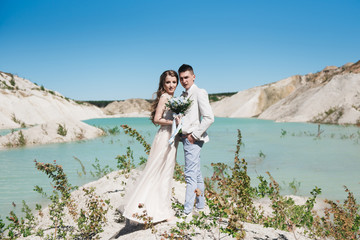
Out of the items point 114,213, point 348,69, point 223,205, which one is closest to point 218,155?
point 114,213

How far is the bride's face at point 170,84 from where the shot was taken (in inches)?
171

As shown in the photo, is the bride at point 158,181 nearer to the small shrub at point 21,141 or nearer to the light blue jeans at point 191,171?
the light blue jeans at point 191,171

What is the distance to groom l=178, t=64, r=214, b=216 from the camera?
13.5ft

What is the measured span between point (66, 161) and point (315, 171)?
9725mm

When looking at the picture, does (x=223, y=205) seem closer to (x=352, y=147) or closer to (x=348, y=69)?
(x=352, y=147)

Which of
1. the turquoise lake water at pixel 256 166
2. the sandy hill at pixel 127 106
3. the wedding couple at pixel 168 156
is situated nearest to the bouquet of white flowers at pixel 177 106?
the wedding couple at pixel 168 156

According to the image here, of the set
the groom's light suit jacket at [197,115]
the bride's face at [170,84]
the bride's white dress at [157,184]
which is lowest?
the bride's white dress at [157,184]

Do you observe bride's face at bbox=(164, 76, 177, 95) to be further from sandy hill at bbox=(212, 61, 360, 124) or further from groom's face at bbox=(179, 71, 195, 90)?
sandy hill at bbox=(212, 61, 360, 124)

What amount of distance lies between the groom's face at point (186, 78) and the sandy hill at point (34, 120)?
15.0m

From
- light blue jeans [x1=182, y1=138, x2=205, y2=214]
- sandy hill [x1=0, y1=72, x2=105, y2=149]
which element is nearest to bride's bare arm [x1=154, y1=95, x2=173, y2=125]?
light blue jeans [x1=182, y1=138, x2=205, y2=214]

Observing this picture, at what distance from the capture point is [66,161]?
1174 centimetres

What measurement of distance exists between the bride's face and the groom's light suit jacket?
0.28 meters

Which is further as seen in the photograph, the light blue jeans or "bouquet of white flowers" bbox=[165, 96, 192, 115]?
the light blue jeans

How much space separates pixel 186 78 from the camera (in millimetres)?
4262
